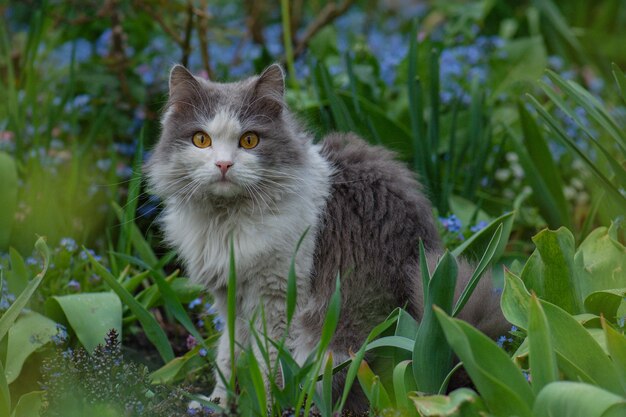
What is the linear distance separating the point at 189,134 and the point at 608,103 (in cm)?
324

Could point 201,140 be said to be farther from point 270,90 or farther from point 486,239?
point 486,239

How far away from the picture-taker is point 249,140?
2668 mm

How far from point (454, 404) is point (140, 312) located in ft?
A: 3.94

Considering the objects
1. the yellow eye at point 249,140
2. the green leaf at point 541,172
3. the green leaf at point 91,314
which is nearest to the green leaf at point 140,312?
the green leaf at point 91,314

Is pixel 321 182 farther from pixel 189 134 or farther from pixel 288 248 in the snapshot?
pixel 189 134

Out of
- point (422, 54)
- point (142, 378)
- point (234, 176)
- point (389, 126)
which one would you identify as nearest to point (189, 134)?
point (234, 176)

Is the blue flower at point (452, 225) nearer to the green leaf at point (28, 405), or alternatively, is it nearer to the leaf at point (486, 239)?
the leaf at point (486, 239)

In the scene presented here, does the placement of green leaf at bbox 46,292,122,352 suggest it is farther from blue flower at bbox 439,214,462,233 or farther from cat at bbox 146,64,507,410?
blue flower at bbox 439,214,462,233

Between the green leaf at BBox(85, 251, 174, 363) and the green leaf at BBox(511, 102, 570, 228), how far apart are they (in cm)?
180

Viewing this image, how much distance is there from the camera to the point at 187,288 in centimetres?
331

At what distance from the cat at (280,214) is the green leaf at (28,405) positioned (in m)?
0.69

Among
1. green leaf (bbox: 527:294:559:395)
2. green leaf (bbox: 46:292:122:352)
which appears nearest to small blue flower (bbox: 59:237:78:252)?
green leaf (bbox: 46:292:122:352)

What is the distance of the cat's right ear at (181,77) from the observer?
2.73 meters

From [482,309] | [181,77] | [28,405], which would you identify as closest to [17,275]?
[28,405]
